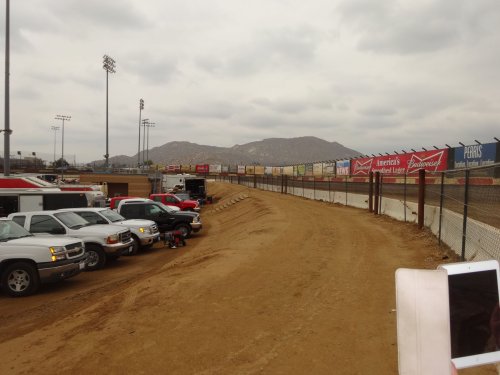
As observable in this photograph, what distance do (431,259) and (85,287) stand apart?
8.35 metres

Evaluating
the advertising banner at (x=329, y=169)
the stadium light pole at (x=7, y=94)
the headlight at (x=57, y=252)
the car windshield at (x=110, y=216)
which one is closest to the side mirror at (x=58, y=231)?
the headlight at (x=57, y=252)

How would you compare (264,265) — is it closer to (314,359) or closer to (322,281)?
(322,281)

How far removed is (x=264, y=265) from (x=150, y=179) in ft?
131

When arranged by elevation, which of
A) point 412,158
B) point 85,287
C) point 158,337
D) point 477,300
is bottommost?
point 85,287

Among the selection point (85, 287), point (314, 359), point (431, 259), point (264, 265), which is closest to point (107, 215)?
point (85, 287)

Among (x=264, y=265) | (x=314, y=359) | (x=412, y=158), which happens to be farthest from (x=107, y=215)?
(x=412, y=158)

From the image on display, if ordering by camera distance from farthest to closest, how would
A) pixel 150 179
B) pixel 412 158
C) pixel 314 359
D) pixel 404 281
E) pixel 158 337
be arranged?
pixel 150 179
pixel 412 158
pixel 158 337
pixel 314 359
pixel 404 281

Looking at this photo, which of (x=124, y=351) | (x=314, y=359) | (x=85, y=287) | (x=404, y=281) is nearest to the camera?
(x=404, y=281)

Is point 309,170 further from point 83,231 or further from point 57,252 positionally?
point 57,252

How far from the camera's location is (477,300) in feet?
7.45

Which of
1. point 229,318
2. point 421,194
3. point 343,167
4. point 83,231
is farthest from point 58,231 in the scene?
point 343,167

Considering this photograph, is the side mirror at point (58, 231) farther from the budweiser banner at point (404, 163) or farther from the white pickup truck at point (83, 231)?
the budweiser banner at point (404, 163)

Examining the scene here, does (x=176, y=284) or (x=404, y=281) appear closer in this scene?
(x=404, y=281)

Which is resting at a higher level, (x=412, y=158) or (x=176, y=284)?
(x=412, y=158)
